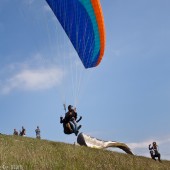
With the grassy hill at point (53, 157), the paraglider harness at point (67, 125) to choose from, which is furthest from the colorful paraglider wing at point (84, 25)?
the grassy hill at point (53, 157)

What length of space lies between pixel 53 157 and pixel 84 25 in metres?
7.29

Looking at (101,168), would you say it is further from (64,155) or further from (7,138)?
(7,138)

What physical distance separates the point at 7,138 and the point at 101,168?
13.4ft

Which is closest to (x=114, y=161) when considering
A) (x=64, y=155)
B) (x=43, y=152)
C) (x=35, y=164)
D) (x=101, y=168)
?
(x=101, y=168)

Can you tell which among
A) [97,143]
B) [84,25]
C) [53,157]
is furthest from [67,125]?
[84,25]

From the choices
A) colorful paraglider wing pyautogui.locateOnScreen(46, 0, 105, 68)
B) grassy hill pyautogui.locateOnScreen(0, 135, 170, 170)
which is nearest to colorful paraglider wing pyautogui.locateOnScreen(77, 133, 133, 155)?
grassy hill pyautogui.locateOnScreen(0, 135, 170, 170)

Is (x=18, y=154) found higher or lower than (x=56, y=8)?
lower

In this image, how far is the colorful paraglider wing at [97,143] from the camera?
724 inches

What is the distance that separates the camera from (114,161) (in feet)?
57.3

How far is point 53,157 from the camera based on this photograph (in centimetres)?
1396

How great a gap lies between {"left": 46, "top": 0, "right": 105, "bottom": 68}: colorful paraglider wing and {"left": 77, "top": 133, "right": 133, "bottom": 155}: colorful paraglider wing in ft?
12.4

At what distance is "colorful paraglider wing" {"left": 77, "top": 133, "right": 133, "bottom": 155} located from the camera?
18.4 meters

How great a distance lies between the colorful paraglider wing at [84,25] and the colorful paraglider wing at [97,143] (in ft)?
12.4

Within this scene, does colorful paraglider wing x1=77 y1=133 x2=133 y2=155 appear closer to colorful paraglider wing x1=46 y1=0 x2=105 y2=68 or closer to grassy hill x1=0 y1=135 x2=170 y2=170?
grassy hill x1=0 y1=135 x2=170 y2=170
